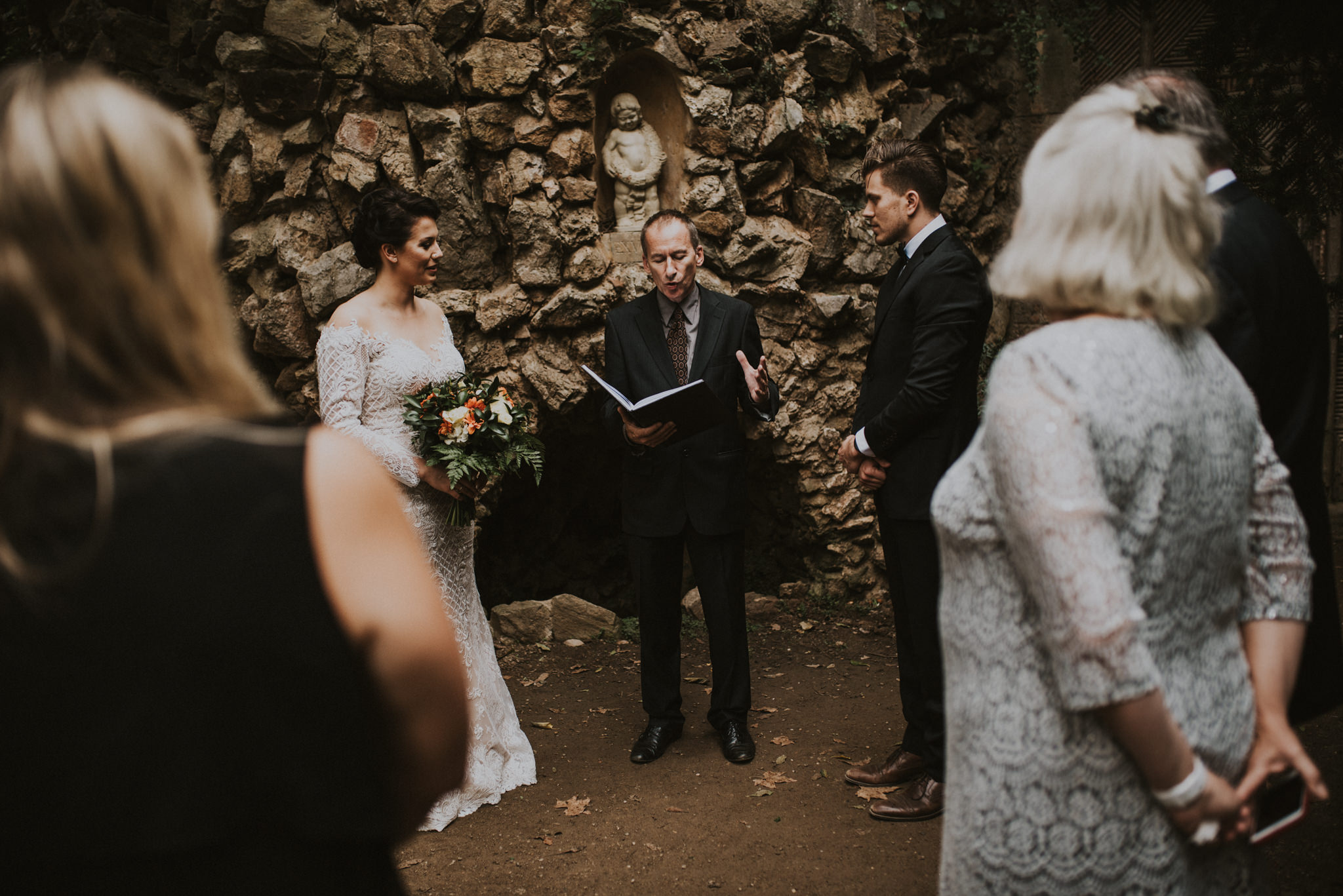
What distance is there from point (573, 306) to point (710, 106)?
4.94 ft

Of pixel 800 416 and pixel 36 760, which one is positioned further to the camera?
pixel 800 416

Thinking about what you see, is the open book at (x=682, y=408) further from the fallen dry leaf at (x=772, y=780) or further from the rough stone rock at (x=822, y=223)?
the rough stone rock at (x=822, y=223)

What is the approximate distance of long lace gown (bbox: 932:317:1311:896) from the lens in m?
1.22

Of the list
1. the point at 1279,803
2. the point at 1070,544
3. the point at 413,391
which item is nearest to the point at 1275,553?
the point at 1279,803

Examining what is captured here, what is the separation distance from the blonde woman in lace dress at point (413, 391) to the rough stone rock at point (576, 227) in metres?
1.69

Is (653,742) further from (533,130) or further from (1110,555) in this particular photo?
(533,130)

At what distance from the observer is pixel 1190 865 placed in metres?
1.32

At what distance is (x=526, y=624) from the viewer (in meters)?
5.88

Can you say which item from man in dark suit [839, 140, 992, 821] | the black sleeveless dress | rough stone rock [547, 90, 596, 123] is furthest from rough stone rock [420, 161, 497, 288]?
the black sleeveless dress

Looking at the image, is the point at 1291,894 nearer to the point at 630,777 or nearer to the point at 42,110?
the point at 630,777

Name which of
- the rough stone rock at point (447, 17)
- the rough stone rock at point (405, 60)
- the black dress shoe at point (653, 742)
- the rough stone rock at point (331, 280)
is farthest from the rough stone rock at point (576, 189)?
the black dress shoe at point (653, 742)

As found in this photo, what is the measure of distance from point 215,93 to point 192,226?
5701 mm

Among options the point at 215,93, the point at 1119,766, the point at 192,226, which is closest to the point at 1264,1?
the point at 1119,766

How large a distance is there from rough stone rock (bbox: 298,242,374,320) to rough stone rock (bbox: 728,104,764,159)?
2.41 meters
